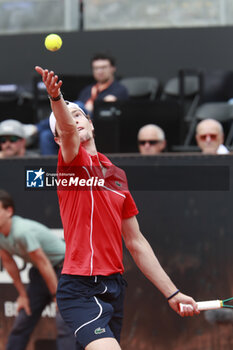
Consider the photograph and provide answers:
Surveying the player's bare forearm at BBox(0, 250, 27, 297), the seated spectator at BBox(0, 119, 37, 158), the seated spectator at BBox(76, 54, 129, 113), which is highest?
the seated spectator at BBox(76, 54, 129, 113)

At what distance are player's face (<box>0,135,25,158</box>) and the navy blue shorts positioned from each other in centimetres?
247

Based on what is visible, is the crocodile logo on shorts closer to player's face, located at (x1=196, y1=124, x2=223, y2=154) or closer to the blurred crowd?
the blurred crowd

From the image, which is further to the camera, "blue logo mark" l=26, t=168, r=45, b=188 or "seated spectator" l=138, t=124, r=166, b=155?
"seated spectator" l=138, t=124, r=166, b=155

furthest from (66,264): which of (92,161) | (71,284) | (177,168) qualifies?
(177,168)

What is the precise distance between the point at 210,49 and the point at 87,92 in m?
2.48

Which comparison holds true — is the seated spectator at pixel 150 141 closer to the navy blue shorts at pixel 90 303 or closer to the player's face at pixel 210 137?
the player's face at pixel 210 137

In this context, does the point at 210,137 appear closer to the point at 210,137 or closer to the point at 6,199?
the point at 210,137

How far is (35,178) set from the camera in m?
4.67

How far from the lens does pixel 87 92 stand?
22.7ft

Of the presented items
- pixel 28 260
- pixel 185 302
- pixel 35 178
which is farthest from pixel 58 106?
pixel 28 260

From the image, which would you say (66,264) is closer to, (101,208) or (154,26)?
(101,208)

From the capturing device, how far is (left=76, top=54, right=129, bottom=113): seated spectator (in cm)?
674

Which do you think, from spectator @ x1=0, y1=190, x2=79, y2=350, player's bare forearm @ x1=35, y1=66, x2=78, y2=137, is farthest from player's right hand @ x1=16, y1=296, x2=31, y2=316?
player's bare forearm @ x1=35, y1=66, x2=78, y2=137

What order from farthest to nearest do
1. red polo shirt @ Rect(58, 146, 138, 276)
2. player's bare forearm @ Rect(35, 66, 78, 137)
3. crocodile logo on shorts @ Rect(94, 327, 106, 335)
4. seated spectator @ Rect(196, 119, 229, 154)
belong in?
seated spectator @ Rect(196, 119, 229, 154), red polo shirt @ Rect(58, 146, 138, 276), crocodile logo on shorts @ Rect(94, 327, 106, 335), player's bare forearm @ Rect(35, 66, 78, 137)
